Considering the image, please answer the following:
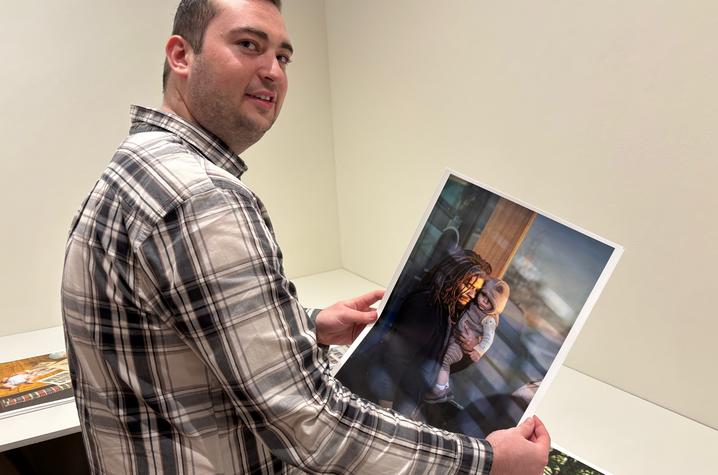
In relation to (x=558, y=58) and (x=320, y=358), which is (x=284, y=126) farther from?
(x=320, y=358)

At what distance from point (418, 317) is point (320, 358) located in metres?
0.24

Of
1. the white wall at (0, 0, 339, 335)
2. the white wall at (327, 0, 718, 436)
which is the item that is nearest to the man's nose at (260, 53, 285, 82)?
the white wall at (327, 0, 718, 436)

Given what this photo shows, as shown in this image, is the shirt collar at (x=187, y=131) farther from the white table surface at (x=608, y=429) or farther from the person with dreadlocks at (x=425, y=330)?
the white table surface at (x=608, y=429)

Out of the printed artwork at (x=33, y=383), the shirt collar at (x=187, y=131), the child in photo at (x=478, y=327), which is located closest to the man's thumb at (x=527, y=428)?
the child in photo at (x=478, y=327)

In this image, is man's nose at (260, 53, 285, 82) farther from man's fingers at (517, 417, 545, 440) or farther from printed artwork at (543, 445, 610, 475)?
printed artwork at (543, 445, 610, 475)

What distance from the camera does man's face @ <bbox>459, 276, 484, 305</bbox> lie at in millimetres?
845

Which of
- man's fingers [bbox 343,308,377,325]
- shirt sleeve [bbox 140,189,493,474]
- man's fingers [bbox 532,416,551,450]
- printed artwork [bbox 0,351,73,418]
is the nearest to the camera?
shirt sleeve [bbox 140,189,493,474]

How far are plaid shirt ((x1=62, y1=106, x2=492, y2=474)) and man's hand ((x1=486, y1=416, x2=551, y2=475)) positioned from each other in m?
0.02

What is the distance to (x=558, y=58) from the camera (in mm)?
1245

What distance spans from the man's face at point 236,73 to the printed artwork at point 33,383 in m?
0.83

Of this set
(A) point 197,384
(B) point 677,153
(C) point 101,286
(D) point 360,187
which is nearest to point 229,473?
(A) point 197,384

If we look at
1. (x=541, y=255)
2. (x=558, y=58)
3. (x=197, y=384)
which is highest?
(x=558, y=58)

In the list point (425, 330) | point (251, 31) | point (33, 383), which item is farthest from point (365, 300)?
point (33, 383)

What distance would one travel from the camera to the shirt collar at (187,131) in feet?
2.54
